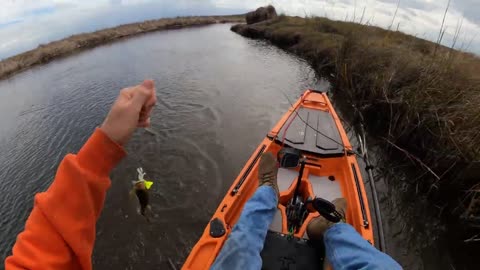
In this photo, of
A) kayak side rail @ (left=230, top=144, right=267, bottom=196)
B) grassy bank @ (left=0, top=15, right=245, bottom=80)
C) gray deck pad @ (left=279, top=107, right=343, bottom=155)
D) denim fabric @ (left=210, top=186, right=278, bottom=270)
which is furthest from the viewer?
grassy bank @ (left=0, top=15, right=245, bottom=80)

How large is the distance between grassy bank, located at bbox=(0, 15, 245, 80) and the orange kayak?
717 inches

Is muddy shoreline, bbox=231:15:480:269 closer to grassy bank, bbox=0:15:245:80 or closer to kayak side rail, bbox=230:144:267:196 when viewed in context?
kayak side rail, bbox=230:144:267:196

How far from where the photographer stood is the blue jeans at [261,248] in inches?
98.2

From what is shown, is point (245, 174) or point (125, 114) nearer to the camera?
point (125, 114)

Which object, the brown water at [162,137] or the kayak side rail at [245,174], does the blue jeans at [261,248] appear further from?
the brown water at [162,137]

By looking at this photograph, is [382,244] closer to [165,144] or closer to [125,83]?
[165,144]

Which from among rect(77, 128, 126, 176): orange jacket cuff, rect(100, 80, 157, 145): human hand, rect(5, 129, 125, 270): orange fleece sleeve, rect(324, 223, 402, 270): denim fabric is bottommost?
rect(324, 223, 402, 270): denim fabric

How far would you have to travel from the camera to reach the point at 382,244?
360 cm

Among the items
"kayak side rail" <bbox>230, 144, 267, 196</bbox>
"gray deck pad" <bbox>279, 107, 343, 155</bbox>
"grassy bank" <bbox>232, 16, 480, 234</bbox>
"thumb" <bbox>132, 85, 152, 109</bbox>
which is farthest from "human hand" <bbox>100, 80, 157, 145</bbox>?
"grassy bank" <bbox>232, 16, 480, 234</bbox>

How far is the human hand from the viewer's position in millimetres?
962

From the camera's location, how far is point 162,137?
8.19 metres

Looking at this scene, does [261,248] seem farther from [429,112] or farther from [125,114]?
[429,112]

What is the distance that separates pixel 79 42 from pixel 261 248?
84.8 ft

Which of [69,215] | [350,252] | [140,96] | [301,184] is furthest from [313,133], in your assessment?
[69,215]
